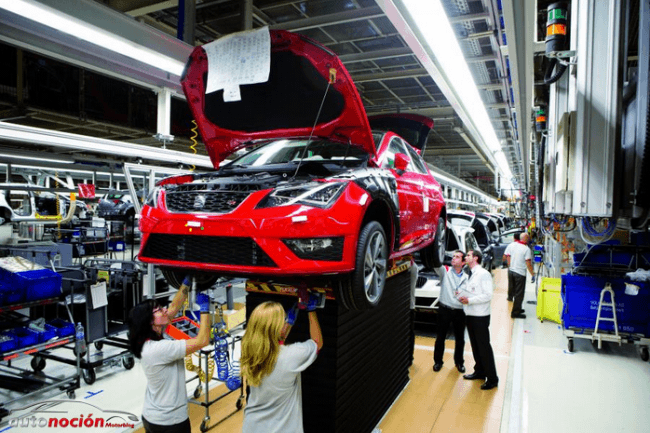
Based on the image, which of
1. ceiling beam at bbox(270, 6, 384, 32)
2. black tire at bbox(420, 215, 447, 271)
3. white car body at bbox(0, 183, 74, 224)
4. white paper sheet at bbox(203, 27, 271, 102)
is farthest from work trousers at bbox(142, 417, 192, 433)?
white car body at bbox(0, 183, 74, 224)


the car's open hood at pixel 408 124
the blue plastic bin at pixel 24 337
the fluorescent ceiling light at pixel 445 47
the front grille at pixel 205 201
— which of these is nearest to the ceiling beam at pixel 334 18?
the car's open hood at pixel 408 124

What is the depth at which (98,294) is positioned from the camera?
4.67m

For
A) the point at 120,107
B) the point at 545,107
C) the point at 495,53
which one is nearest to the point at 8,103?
the point at 120,107

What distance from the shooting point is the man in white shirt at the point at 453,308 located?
16.9 ft

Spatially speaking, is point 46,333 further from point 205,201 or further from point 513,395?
point 513,395

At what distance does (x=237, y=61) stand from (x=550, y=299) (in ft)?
22.1

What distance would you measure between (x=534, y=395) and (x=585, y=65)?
361 cm

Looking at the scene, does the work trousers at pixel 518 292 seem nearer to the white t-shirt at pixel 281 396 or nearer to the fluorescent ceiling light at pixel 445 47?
the fluorescent ceiling light at pixel 445 47

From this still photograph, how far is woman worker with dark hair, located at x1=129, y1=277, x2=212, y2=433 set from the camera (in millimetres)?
2582

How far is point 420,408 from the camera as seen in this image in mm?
4348

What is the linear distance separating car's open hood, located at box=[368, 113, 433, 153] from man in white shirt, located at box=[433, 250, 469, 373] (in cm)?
149

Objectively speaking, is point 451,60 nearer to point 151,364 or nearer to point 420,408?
point 151,364

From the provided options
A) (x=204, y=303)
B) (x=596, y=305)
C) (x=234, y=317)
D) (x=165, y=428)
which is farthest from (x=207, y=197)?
(x=596, y=305)

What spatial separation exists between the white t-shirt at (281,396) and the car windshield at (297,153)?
1.27 metres
